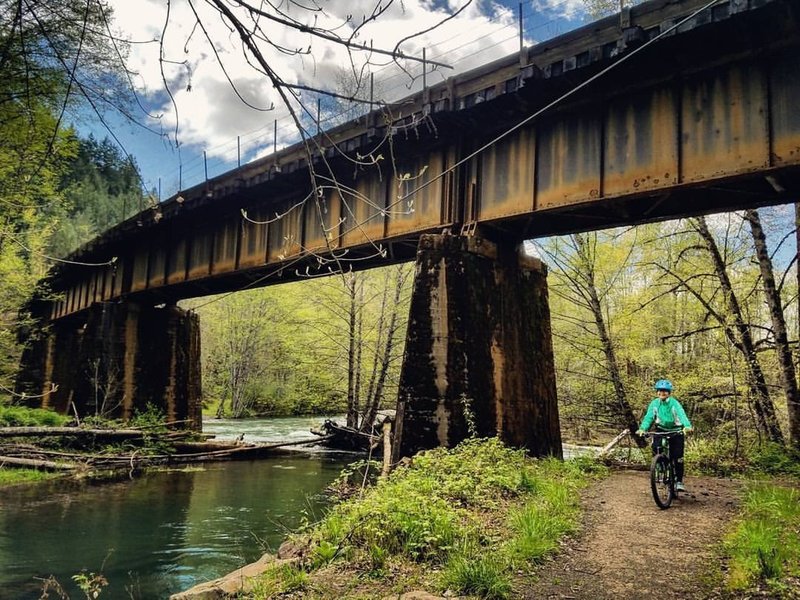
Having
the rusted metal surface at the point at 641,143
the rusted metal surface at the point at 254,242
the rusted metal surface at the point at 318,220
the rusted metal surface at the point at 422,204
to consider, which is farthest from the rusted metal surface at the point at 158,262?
the rusted metal surface at the point at 641,143

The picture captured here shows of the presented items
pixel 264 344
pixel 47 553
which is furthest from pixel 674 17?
pixel 264 344

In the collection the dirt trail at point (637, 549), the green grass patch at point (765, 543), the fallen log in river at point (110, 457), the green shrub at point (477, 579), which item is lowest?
the fallen log in river at point (110, 457)

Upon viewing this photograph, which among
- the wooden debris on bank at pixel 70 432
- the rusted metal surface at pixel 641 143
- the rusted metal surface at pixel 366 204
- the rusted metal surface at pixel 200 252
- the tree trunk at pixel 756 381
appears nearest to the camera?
the rusted metal surface at pixel 641 143

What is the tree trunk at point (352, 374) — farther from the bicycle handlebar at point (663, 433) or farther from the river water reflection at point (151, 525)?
the bicycle handlebar at point (663, 433)

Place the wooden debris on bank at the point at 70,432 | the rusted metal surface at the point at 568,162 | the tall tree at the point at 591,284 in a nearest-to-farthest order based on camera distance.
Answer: the rusted metal surface at the point at 568,162, the wooden debris on bank at the point at 70,432, the tall tree at the point at 591,284

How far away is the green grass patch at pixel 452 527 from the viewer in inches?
195

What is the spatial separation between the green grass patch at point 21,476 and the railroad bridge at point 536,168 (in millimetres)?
8830

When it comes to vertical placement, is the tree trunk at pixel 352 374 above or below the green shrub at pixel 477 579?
above

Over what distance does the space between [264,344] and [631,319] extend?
1078 inches

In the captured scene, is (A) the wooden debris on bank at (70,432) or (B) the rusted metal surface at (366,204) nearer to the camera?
(B) the rusted metal surface at (366,204)

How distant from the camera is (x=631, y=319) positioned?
55.5 ft

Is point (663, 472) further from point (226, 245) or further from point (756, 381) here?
point (226, 245)

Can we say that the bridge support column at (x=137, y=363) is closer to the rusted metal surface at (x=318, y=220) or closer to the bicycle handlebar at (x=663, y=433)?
the rusted metal surface at (x=318, y=220)

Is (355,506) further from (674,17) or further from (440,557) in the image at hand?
(674,17)
